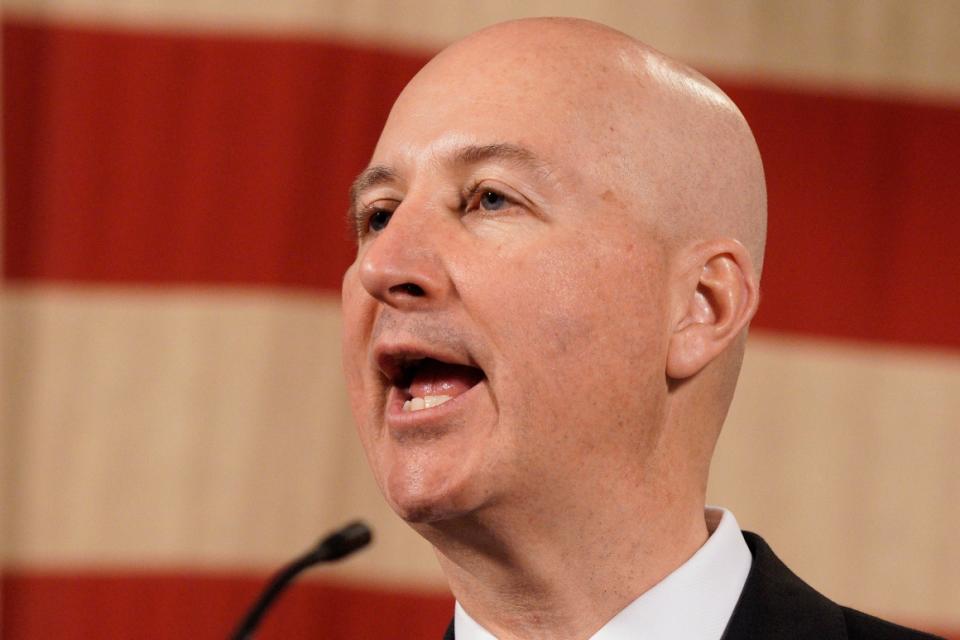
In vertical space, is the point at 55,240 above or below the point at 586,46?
below

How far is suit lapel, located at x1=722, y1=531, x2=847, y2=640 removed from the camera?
1.10 meters

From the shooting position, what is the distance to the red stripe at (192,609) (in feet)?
8.61

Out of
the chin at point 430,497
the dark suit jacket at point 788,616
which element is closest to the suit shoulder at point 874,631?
the dark suit jacket at point 788,616

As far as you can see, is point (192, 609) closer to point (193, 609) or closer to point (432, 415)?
point (193, 609)

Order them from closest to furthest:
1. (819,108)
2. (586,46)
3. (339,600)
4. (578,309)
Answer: (578,309) < (586,46) < (339,600) < (819,108)

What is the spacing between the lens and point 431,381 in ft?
3.61

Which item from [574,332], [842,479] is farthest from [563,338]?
[842,479]

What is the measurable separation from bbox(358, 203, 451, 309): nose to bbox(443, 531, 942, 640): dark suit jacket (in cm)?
37

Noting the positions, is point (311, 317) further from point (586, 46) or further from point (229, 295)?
point (586, 46)

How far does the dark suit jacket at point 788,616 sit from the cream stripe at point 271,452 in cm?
153

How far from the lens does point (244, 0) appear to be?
277 centimetres

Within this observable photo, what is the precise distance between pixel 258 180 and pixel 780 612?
5.89 feet

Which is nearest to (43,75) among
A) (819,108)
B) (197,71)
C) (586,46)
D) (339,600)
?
(197,71)

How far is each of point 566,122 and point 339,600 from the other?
67.4 inches
